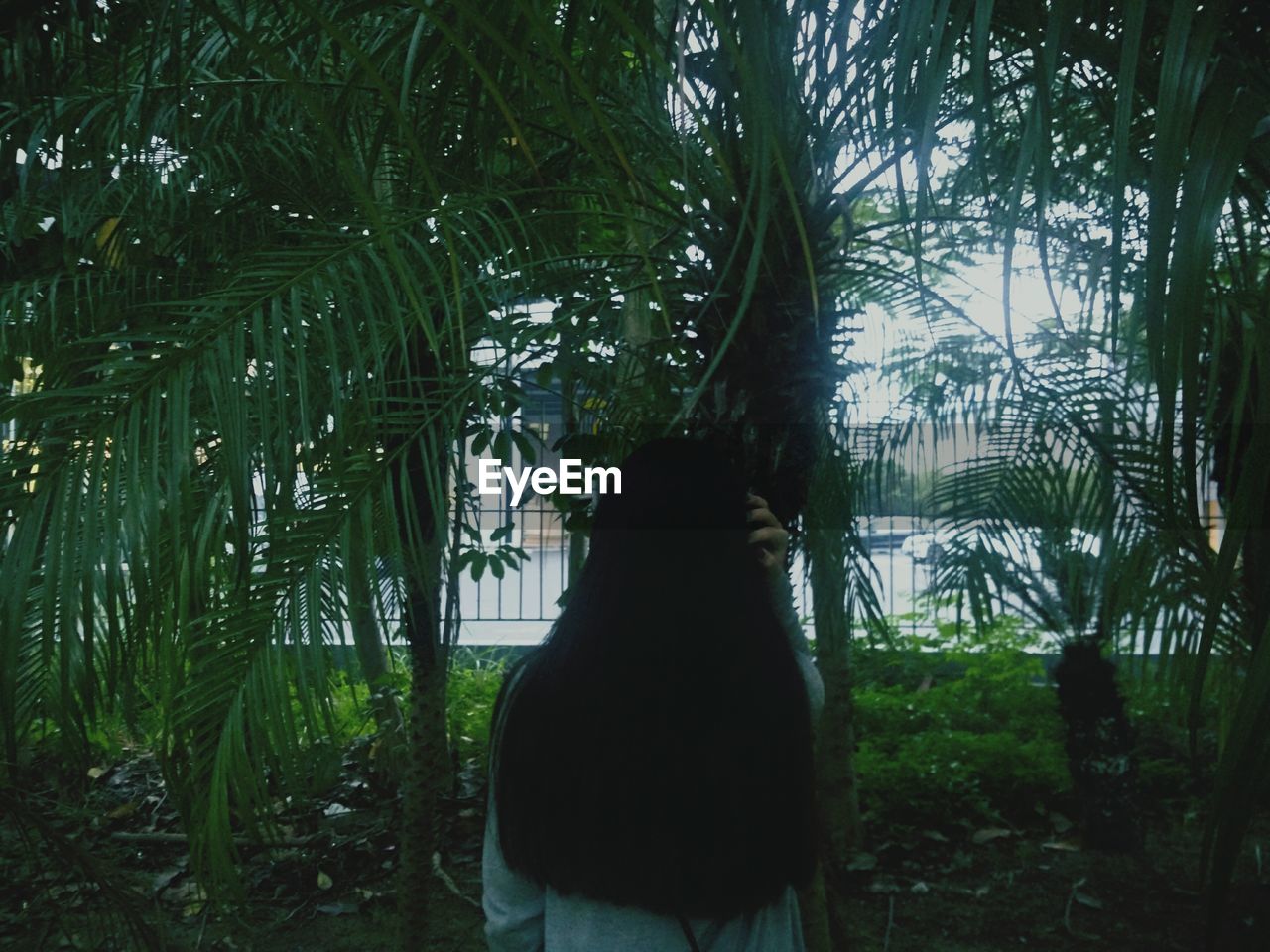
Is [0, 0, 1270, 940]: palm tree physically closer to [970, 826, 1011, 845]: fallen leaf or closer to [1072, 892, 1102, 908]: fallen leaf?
[970, 826, 1011, 845]: fallen leaf

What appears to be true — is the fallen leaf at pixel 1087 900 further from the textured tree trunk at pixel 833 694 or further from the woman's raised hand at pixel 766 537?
the woman's raised hand at pixel 766 537

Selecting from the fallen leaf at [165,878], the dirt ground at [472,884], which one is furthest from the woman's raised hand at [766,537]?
the fallen leaf at [165,878]

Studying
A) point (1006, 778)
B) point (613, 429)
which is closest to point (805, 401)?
point (613, 429)

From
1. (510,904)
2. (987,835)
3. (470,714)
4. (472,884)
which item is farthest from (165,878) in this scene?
(987,835)

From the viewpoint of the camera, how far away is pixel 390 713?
249 cm

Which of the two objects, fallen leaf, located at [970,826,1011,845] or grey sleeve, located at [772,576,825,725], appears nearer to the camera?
grey sleeve, located at [772,576,825,725]

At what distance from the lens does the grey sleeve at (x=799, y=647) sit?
3.40 ft

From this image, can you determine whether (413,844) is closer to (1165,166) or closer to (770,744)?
(770,744)
